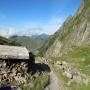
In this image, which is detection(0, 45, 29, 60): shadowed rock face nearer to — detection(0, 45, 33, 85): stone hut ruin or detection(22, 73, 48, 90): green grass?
detection(0, 45, 33, 85): stone hut ruin

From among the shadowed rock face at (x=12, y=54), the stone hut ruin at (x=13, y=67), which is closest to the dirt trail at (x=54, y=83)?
the stone hut ruin at (x=13, y=67)

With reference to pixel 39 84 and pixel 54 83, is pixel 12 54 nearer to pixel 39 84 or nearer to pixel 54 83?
pixel 39 84

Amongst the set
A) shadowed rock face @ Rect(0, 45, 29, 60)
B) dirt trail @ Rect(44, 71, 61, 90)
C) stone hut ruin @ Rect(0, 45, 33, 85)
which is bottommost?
dirt trail @ Rect(44, 71, 61, 90)

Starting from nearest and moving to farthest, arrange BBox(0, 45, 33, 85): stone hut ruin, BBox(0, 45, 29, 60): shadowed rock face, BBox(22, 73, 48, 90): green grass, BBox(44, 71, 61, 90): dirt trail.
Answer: BBox(22, 73, 48, 90): green grass, BBox(0, 45, 29, 60): shadowed rock face, BBox(0, 45, 33, 85): stone hut ruin, BBox(44, 71, 61, 90): dirt trail

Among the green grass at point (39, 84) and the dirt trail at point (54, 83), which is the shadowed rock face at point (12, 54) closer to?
the green grass at point (39, 84)

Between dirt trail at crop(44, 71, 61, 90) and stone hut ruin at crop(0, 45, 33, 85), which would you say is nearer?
stone hut ruin at crop(0, 45, 33, 85)

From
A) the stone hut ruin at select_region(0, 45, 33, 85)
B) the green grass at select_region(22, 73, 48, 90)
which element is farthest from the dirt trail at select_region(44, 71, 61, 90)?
the stone hut ruin at select_region(0, 45, 33, 85)

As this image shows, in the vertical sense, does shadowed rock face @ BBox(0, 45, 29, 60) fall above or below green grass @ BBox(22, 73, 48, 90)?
above

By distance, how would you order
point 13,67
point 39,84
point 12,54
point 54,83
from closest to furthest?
point 39,84 → point 12,54 → point 13,67 → point 54,83

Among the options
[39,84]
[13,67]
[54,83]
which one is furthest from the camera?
[54,83]

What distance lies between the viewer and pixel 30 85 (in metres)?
27.6

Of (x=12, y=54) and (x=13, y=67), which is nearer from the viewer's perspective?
(x=12, y=54)

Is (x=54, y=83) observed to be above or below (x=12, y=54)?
below

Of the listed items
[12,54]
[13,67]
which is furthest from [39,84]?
[12,54]
